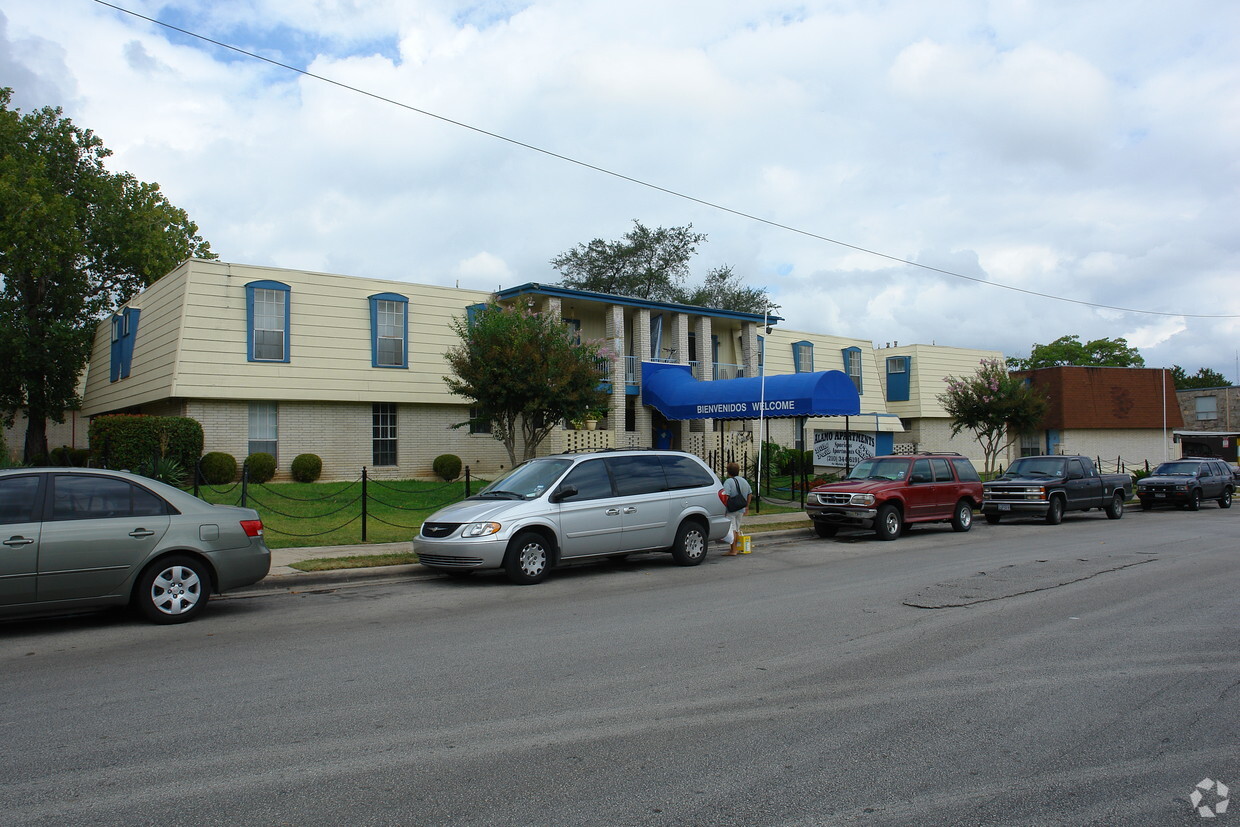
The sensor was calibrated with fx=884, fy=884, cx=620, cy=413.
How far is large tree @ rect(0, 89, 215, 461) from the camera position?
33.2m

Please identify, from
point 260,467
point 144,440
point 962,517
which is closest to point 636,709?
point 962,517

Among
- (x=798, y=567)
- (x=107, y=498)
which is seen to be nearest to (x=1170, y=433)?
(x=798, y=567)

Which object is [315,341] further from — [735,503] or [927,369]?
[927,369]

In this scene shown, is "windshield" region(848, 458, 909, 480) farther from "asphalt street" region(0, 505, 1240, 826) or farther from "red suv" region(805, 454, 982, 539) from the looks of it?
"asphalt street" region(0, 505, 1240, 826)

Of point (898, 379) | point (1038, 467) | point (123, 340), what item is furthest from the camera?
point (898, 379)

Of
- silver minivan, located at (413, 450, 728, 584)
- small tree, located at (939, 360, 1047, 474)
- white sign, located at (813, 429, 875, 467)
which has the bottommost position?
silver minivan, located at (413, 450, 728, 584)

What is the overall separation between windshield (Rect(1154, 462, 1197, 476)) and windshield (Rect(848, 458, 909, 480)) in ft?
44.0

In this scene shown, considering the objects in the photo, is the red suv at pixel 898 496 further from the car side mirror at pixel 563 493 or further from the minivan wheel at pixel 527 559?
the minivan wheel at pixel 527 559

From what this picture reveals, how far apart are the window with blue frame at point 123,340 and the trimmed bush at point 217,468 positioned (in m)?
7.96

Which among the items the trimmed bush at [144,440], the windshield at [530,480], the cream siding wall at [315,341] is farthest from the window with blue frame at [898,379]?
the windshield at [530,480]

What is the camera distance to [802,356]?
38.1 m

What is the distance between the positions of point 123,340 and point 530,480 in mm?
24193

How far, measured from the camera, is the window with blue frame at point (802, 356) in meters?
37.9

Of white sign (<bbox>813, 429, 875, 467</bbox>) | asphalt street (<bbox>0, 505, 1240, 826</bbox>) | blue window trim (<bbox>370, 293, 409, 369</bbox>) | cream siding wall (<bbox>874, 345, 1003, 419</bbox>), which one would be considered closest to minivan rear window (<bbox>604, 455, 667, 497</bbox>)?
asphalt street (<bbox>0, 505, 1240, 826</bbox>)
